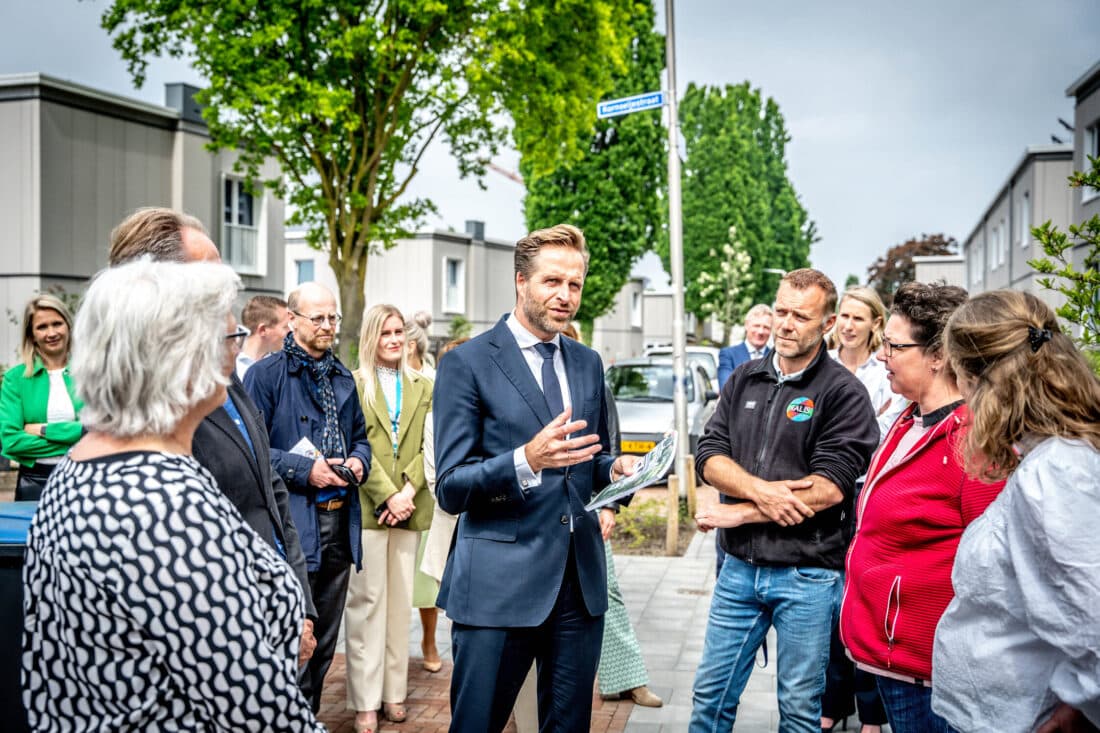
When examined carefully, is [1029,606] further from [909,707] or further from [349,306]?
[349,306]

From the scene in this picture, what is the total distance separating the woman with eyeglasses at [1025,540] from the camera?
2.11 m

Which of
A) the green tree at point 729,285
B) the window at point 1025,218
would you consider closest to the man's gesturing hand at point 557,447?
the window at point 1025,218

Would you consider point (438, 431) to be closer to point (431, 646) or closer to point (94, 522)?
point (94, 522)

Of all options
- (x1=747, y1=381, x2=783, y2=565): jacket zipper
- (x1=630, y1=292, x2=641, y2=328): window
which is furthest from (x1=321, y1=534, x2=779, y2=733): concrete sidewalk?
(x1=630, y1=292, x2=641, y2=328): window

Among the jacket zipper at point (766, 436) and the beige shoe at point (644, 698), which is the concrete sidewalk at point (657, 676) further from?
the jacket zipper at point (766, 436)

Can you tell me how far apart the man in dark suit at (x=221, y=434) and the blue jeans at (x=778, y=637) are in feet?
5.62

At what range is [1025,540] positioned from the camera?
2193 millimetres

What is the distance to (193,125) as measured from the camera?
25.5 m

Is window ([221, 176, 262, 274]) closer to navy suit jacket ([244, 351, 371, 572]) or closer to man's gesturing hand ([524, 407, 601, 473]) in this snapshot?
navy suit jacket ([244, 351, 371, 572])

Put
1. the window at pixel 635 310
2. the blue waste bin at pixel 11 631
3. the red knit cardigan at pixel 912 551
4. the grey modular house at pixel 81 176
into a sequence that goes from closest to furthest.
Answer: the blue waste bin at pixel 11 631, the red knit cardigan at pixel 912 551, the grey modular house at pixel 81 176, the window at pixel 635 310

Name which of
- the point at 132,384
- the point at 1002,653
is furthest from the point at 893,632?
the point at 132,384

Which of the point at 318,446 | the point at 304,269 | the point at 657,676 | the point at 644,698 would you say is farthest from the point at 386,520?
the point at 304,269

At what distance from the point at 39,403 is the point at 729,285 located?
48.8m

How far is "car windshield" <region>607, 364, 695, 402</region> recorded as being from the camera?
1616cm
